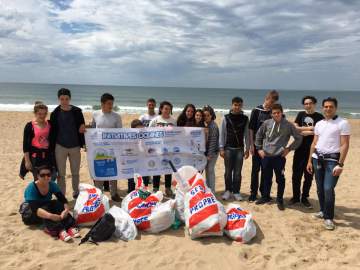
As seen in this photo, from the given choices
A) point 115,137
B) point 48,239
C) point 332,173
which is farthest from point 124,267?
point 332,173

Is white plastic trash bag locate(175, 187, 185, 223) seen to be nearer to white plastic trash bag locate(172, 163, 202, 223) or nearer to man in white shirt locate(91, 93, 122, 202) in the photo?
white plastic trash bag locate(172, 163, 202, 223)

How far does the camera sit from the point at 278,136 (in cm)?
521

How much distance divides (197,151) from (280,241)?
87.5 inches

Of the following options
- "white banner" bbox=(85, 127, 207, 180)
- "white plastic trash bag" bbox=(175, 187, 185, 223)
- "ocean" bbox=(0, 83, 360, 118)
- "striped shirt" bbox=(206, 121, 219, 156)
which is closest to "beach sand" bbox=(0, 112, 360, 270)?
"white plastic trash bag" bbox=(175, 187, 185, 223)

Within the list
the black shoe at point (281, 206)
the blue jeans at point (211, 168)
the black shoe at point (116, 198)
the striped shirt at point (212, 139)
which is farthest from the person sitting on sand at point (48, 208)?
the black shoe at point (281, 206)

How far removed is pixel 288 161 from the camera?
10.2 m

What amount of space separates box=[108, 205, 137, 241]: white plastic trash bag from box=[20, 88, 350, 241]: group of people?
53 centimetres

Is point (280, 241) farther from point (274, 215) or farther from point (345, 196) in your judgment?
point (345, 196)

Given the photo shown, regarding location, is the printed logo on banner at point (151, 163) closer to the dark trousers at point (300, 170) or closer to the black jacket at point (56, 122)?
the black jacket at point (56, 122)

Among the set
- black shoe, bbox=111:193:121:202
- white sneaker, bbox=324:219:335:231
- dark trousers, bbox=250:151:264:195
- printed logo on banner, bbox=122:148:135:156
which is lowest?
white sneaker, bbox=324:219:335:231

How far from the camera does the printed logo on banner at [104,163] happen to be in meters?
5.37

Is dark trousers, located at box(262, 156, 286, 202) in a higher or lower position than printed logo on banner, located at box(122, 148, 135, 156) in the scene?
lower

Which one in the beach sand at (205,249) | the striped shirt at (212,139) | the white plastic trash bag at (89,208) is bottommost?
the beach sand at (205,249)

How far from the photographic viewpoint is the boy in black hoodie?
490cm
